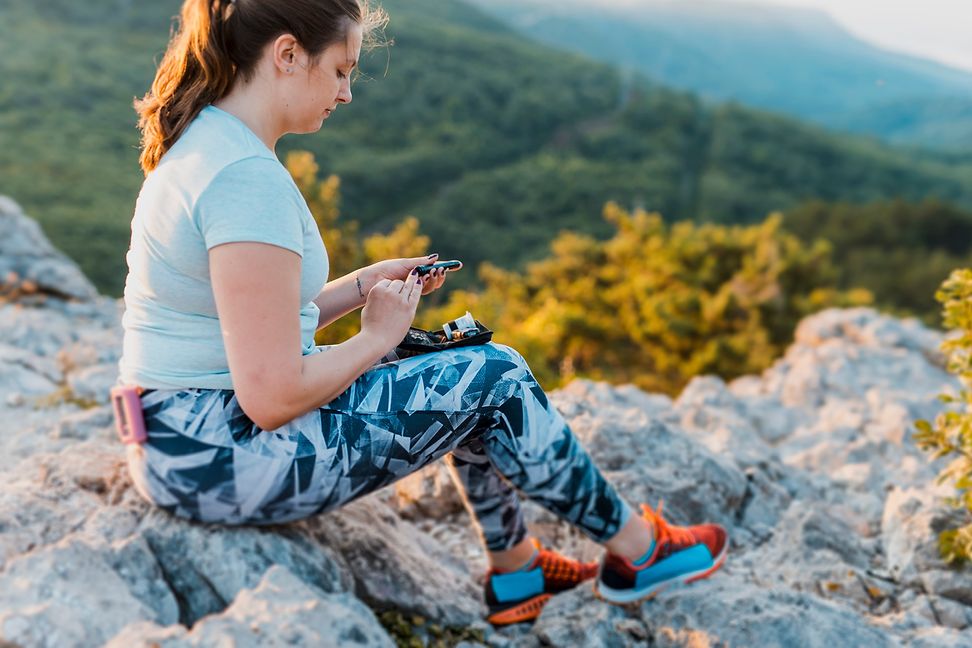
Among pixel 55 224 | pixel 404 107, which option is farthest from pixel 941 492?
pixel 404 107

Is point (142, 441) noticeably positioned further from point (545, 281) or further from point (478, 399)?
point (545, 281)

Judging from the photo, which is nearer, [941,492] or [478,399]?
[478,399]

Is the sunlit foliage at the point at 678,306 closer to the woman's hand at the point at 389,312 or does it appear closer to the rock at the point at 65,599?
the woman's hand at the point at 389,312

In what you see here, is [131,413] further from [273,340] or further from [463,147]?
[463,147]

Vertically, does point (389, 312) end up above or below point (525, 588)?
above

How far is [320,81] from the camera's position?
204 centimetres

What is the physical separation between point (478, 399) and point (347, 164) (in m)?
51.0

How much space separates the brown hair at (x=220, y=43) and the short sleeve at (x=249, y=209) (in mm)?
291

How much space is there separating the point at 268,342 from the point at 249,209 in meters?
0.30

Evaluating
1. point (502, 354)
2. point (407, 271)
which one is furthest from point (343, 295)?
point (502, 354)

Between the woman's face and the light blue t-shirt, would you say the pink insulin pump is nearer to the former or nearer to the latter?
the light blue t-shirt

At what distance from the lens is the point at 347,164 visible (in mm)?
51438

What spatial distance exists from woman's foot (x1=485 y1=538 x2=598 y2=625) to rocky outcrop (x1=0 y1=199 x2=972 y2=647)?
0.05 m

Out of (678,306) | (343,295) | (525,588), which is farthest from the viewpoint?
(678,306)
